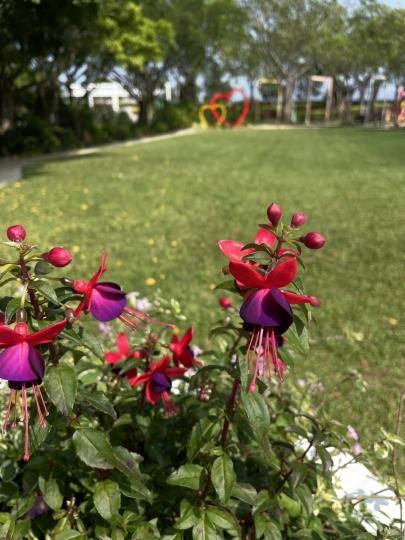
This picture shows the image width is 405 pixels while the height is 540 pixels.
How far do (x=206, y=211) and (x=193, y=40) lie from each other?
93.8ft

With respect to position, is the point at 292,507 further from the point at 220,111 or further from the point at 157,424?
the point at 220,111

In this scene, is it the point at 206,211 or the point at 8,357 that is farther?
the point at 206,211

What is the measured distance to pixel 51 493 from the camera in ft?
3.50

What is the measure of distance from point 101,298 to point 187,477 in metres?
0.51

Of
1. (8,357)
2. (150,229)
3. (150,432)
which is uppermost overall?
(8,357)

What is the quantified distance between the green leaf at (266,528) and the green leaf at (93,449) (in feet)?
1.39

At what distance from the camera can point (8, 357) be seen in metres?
0.75

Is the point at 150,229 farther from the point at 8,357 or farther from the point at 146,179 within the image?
the point at 8,357

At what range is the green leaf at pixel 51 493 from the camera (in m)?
1.05

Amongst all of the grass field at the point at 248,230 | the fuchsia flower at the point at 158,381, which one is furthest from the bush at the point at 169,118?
the fuchsia flower at the point at 158,381

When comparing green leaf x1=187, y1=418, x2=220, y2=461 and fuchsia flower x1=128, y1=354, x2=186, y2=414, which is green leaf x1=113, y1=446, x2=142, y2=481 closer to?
green leaf x1=187, y1=418, x2=220, y2=461

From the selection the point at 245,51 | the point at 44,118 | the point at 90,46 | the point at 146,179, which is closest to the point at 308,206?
the point at 146,179

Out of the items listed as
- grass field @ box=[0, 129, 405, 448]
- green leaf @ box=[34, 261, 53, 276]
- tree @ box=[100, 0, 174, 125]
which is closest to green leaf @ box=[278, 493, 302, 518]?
grass field @ box=[0, 129, 405, 448]

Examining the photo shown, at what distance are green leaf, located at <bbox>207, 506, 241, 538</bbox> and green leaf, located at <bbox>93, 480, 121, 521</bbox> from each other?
229 millimetres
